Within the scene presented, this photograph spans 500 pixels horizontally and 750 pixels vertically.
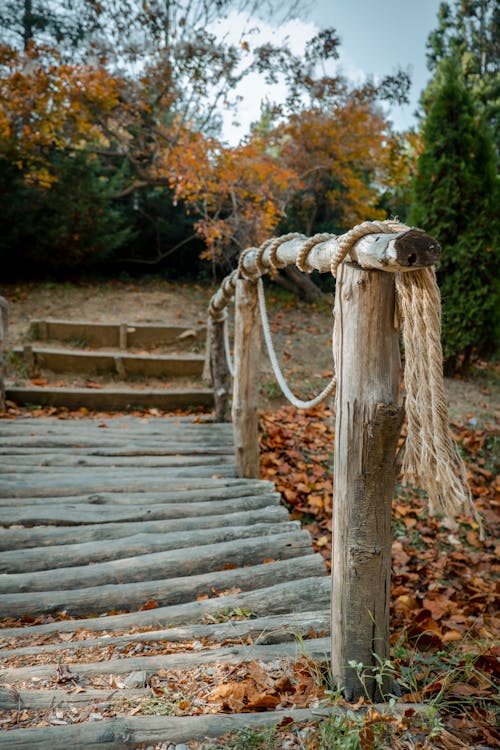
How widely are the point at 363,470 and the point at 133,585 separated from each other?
1.41m

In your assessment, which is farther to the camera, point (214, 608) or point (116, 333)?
point (116, 333)

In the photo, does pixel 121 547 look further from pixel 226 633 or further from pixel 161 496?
pixel 226 633

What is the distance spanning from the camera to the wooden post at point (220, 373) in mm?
5125

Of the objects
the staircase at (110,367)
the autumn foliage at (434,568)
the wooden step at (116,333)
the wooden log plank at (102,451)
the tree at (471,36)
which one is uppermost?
the tree at (471,36)

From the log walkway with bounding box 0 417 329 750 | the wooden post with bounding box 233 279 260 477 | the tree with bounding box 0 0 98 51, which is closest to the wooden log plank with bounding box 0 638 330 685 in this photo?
the log walkway with bounding box 0 417 329 750

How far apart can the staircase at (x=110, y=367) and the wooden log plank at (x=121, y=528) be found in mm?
2879

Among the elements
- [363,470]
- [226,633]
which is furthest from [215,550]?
[363,470]

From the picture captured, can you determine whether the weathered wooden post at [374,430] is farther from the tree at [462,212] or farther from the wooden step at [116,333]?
the wooden step at [116,333]

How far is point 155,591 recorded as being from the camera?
2.49 m

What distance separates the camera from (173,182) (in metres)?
7.68

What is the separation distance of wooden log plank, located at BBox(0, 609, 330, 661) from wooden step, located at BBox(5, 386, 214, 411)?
12.6 feet

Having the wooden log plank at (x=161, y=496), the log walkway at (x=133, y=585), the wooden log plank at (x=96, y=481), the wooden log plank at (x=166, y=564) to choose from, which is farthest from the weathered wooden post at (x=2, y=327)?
the wooden log plank at (x=166, y=564)

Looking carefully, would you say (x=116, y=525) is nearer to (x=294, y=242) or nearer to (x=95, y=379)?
(x=294, y=242)

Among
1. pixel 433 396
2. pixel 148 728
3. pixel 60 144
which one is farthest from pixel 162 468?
pixel 60 144
